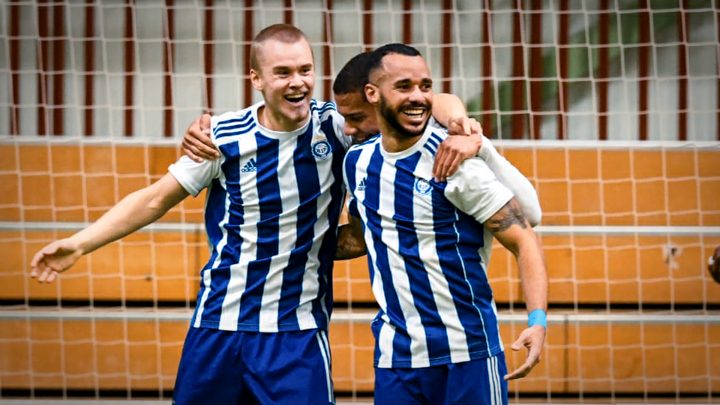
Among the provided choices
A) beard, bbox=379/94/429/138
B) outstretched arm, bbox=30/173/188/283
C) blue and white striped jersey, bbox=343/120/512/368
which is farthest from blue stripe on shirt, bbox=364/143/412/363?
outstretched arm, bbox=30/173/188/283

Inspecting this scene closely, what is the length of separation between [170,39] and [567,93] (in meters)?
2.25

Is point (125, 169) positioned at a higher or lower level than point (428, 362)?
higher

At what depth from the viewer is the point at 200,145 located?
3.98 m

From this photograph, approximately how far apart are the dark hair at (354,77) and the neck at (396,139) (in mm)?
208

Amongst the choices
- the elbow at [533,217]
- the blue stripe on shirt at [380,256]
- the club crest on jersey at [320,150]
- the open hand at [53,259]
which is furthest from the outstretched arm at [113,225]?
the elbow at [533,217]

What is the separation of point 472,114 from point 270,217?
9.85 ft

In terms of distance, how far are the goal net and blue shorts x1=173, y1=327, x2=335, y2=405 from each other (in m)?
2.64

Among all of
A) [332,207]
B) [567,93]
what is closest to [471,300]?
[332,207]

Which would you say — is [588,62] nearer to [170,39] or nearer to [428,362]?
[170,39]

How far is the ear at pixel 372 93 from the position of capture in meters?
3.74

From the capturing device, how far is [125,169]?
6.68m

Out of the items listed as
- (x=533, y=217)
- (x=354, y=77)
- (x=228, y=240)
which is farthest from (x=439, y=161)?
(x=228, y=240)

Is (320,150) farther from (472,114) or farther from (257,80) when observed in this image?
(472,114)

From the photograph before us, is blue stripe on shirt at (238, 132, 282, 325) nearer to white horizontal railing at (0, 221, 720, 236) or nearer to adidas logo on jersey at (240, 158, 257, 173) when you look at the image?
adidas logo on jersey at (240, 158, 257, 173)
